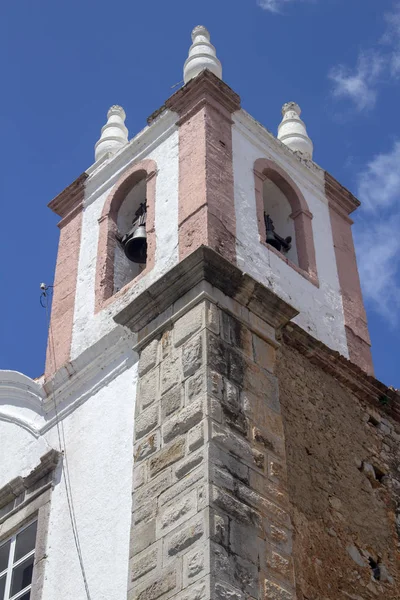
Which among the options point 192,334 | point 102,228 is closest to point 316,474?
point 192,334

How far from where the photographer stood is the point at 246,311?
28.8 ft

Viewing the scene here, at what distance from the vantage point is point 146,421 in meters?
8.25

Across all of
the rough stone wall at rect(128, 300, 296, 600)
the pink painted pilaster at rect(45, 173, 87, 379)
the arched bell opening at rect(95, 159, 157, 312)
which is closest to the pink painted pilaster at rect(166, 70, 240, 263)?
the arched bell opening at rect(95, 159, 157, 312)

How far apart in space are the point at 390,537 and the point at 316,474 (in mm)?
875

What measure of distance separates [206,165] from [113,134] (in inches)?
119

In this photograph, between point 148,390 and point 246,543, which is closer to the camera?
point 246,543

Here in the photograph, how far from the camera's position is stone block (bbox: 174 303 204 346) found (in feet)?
27.5

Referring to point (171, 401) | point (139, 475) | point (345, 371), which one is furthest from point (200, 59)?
point (139, 475)

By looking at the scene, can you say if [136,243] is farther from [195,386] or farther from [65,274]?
[195,386]

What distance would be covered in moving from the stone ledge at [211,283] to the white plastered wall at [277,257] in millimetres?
789

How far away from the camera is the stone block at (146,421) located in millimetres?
8185

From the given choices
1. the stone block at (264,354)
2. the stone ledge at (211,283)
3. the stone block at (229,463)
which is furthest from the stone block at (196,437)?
the stone ledge at (211,283)

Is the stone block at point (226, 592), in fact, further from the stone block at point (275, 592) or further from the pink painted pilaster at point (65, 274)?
the pink painted pilaster at point (65, 274)

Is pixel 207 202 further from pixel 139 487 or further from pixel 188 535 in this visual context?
pixel 188 535
